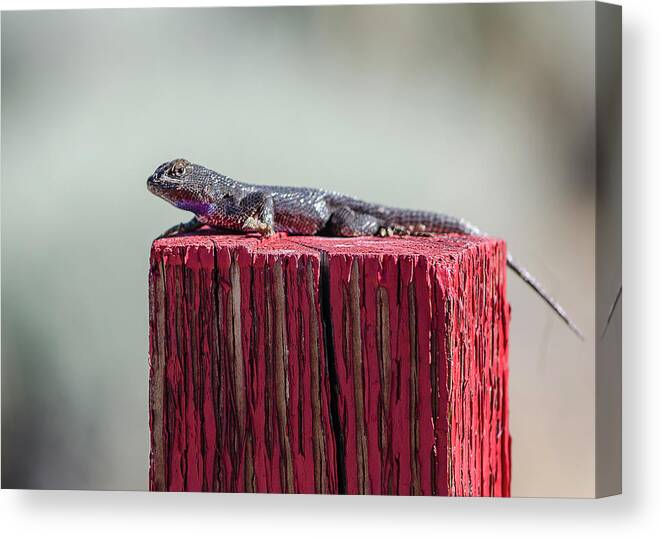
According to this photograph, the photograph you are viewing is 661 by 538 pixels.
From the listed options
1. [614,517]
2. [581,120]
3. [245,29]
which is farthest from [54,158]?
[614,517]

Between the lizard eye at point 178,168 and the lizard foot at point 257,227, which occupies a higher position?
the lizard eye at point 178,168

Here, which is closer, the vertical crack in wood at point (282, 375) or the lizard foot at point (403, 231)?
the vertical crack in wood at point (282, 375)

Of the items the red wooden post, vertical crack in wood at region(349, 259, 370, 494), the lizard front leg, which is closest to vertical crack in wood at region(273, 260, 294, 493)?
the red wooden post

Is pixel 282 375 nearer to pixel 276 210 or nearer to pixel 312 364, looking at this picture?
pixel 312 364

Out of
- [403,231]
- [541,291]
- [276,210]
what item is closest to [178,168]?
[276,210]

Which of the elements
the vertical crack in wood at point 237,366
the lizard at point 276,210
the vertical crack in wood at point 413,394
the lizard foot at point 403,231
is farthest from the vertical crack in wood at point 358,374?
the lizard foot at point 403,231

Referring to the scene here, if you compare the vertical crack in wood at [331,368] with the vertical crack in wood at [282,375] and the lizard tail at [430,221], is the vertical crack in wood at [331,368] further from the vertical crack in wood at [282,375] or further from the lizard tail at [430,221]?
the lizard tail at [430,221]
